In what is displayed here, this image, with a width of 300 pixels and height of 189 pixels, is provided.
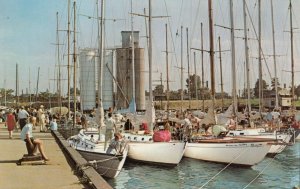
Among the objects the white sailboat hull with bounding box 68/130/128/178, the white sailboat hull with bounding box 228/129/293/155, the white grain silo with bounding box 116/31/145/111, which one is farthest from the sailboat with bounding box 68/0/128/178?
the white grain silo with bounding box 116/31/145/111

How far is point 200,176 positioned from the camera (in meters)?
23.0

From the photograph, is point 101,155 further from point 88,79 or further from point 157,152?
point 88,79

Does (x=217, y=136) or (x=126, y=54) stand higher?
(x=126, y=54)

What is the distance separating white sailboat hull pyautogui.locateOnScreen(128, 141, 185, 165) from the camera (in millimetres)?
23766

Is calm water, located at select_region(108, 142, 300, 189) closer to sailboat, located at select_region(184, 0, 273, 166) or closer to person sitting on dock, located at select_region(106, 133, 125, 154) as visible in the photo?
sailboat, located at select_region(184, 0, 273, 166)

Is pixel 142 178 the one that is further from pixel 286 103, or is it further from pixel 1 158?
pixel 286 103

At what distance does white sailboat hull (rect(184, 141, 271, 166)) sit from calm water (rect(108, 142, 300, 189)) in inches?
15.0

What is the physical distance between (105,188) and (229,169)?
546 inches

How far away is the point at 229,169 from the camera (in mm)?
24875

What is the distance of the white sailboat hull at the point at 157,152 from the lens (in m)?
23.8

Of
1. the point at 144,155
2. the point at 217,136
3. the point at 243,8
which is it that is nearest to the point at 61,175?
the point at 144,155

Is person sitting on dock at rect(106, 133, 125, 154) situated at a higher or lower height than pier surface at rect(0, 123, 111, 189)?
higher

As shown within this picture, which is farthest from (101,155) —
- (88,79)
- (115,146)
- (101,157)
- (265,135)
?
(88,79)

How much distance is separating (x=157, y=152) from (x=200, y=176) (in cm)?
249
